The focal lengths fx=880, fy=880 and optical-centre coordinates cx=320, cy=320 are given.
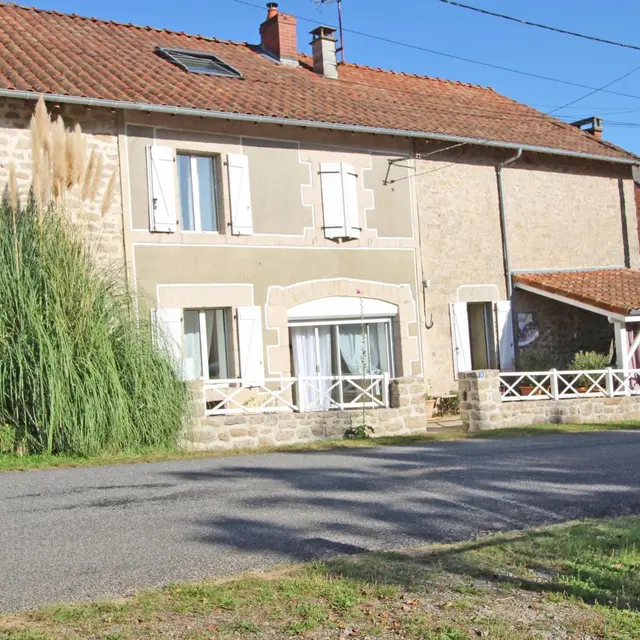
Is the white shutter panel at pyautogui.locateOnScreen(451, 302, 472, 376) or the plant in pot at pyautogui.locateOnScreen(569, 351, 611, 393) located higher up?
the white shutter panel at pyautogui.locateOnScreen(451, 302, 472, 376)

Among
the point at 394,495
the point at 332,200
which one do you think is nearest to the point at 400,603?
the point at 394,495

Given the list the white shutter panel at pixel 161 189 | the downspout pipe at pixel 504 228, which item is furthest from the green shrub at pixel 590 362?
the white shutter panel at pixel 161 189

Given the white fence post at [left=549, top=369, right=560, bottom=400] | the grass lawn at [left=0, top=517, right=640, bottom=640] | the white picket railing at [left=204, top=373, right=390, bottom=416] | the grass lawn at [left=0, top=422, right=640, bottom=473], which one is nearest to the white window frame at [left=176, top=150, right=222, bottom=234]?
the white picket railing at [left=204, top=373, right=390, bottom=416]

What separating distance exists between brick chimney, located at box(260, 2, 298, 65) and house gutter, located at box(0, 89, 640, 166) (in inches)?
146

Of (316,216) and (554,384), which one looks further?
(316,216)

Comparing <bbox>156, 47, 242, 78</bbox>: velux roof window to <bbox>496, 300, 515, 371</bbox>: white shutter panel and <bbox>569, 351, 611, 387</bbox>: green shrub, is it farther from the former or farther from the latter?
<bbox>569, 351, 611, 387</bbox>: green shrub

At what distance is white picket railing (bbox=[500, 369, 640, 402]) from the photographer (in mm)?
14729

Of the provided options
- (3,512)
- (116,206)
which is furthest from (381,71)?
(3,512)

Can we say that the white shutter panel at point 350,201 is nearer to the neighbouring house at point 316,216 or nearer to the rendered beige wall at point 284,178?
the neighbouring house at point 316,216

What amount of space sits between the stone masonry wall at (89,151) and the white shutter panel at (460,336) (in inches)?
260

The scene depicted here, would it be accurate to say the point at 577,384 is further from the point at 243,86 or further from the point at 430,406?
the point at 243,86

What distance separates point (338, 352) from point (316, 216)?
2407 mm

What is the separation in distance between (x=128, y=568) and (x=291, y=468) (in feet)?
13.8

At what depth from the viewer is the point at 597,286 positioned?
1738 cm
